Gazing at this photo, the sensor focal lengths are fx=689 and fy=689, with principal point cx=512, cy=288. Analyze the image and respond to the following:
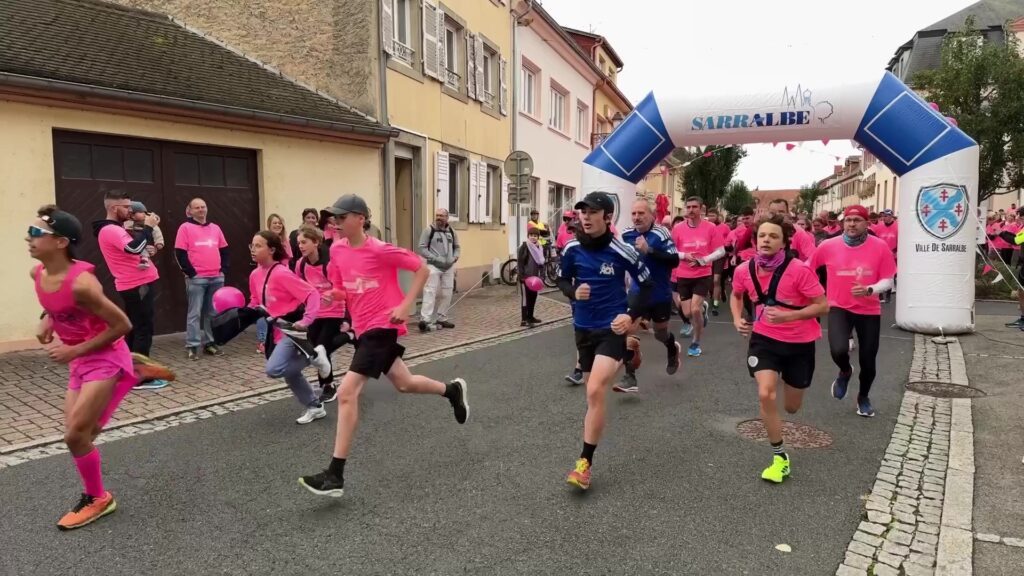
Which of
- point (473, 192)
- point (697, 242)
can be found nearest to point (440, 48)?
point (473, 192)

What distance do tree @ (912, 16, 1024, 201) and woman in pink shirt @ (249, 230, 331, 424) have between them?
1615 centimetres

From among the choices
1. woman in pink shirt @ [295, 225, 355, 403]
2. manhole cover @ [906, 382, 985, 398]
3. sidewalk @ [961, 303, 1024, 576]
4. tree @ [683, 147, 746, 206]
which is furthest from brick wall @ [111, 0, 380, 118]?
tree @ [683, 147, 746, 206]

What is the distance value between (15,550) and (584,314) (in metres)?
3.28

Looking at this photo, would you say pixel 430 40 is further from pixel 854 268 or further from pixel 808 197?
pixel 808 197

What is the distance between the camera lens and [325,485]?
3.90 metres

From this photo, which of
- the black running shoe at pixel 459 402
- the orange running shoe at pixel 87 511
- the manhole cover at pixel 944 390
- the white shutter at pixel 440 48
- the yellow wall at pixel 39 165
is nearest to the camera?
the orange running shoe at pixel 87 511

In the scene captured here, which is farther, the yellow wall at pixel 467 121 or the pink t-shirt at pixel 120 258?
the yellow wall at pixel 467 121

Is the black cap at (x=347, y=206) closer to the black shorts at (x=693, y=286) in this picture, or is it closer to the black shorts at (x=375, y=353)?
the black shorts at (x=375, y=353)

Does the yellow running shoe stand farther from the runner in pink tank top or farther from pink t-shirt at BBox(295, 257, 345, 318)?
the runner in pink tank top

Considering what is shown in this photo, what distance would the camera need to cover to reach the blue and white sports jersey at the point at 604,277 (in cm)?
435

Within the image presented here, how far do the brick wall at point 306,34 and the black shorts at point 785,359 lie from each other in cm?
1014

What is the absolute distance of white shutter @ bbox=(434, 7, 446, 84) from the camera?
1487 cm

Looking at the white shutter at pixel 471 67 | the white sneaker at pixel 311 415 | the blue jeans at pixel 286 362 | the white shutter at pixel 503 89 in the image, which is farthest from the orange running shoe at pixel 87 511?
the white shutter at pixel 503 89

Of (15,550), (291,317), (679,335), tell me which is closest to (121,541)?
(15,550)
